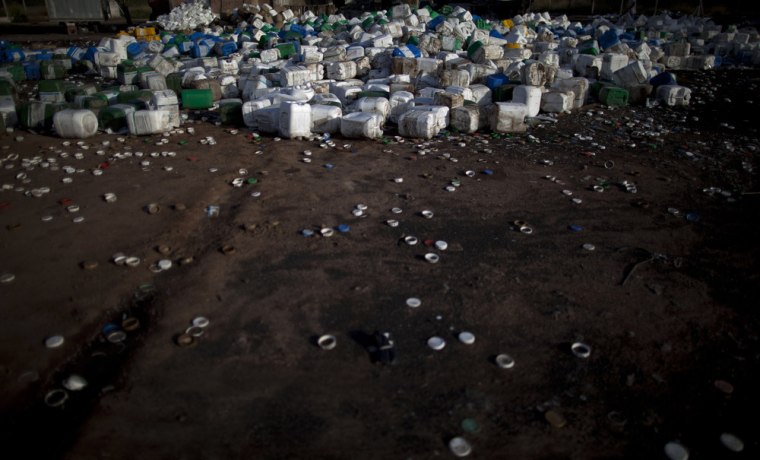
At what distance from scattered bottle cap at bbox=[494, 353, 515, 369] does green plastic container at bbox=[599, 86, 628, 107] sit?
19.4ft

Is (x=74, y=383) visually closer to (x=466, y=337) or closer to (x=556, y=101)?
(x=466, y=337)

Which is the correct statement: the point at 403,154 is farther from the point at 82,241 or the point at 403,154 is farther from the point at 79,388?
the point at 79,388

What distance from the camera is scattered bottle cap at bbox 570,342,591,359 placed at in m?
2.36

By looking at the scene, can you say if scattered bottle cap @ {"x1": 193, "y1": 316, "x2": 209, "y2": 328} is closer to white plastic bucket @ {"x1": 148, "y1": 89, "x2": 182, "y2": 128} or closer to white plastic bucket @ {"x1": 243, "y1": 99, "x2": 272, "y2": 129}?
white plastic bucket @ {"x1": 243, "y1": 99, "x2": 272, "y2": 129}

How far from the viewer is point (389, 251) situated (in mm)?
3258

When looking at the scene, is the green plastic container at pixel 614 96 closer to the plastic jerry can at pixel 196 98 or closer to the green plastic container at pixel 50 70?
the plastic jerry can at pixel 196 98

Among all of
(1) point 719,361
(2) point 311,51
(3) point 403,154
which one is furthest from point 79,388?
(2) point 311,51

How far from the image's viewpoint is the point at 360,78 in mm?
8070

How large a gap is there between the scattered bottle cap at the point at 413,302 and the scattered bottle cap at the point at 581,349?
0.84 meters

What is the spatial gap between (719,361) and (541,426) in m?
1.08

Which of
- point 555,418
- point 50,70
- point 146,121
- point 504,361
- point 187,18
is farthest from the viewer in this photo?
point 187,18

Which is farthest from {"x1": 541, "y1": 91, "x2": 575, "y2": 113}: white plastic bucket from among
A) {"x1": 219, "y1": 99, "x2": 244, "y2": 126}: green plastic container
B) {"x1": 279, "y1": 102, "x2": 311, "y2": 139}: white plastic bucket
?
{"x1": 219, "y1": 99, "x2": 244, "y2": 126}: green plastic container

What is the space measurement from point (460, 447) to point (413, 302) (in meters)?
0.96

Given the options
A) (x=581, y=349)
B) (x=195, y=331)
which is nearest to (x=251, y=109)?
(x=195, y=331)
